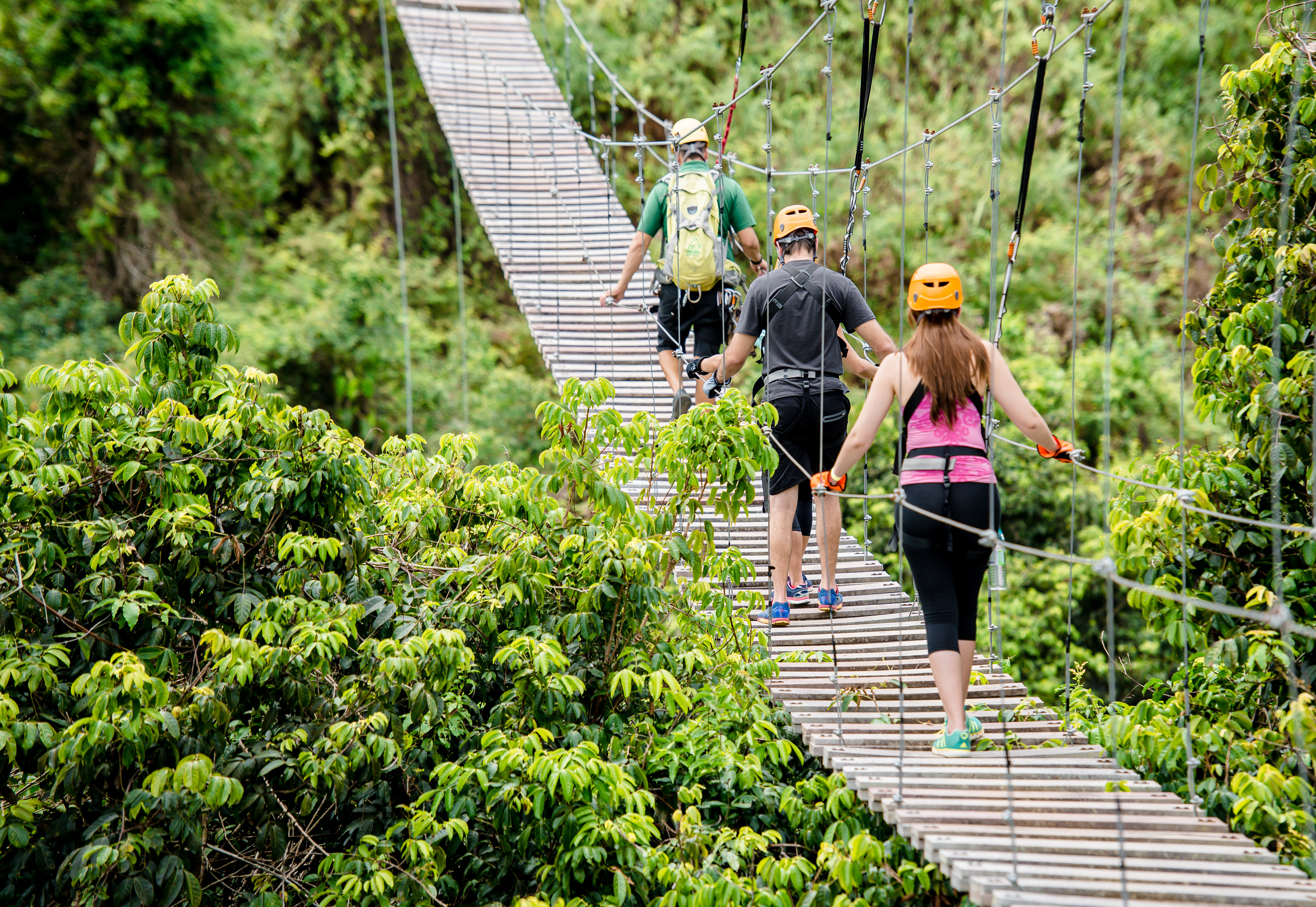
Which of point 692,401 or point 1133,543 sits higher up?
point 692,401

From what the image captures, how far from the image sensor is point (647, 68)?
686cm

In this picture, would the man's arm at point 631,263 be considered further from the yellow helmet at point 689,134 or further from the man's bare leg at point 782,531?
the man's bare leg at point 782,531

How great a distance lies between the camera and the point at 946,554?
6.16 feet

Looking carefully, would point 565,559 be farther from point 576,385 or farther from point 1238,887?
point 1238,887

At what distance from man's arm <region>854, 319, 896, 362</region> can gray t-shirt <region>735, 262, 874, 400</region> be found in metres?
0.01

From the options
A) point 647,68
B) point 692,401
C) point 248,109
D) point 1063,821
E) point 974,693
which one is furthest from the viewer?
point 647,68

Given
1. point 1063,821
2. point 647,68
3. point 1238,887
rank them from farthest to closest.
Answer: point 647,68 → point 1063,821 → point 1238,887

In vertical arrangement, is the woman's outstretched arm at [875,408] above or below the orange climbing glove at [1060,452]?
above

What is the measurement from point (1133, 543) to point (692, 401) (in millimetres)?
1234

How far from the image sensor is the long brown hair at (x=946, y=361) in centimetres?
187

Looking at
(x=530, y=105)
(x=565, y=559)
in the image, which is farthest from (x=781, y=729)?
(x=530, y=105)

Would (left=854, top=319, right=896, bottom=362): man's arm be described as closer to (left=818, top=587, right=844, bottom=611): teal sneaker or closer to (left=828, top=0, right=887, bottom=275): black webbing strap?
(left=828, top=0, right=887, bottom=275): black webbing strap

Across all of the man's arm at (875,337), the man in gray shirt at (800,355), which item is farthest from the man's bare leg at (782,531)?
the man's arm at (875,337)

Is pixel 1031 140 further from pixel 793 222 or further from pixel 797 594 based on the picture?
pixel 797 594
